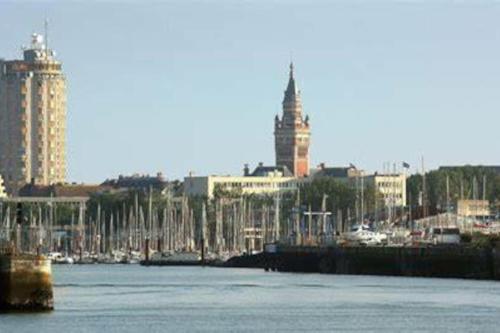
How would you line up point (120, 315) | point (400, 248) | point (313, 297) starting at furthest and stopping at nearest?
point (400, 248)
point (313, 297)
point (120, 315)

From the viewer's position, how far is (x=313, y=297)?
12962cm

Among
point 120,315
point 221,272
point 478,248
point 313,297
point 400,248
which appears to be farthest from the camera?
point 221,272

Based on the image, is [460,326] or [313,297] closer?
[460,326]

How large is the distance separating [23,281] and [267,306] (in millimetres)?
18448

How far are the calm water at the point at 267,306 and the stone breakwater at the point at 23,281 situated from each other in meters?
1.16

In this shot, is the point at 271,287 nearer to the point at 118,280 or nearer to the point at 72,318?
the point at 118,280

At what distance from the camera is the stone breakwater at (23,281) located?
104375 millimetres

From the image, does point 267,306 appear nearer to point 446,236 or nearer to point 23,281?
point 23,281

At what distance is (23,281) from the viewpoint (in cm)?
10475

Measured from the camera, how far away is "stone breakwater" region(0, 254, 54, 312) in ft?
342

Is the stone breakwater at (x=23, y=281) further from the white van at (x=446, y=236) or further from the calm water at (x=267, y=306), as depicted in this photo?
the white van at (x=446, y=236)

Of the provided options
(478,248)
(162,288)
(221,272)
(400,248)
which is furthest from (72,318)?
(221,272)

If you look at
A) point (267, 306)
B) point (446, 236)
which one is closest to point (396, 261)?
point (446, 236)

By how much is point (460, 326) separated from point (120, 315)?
56.4 ft
